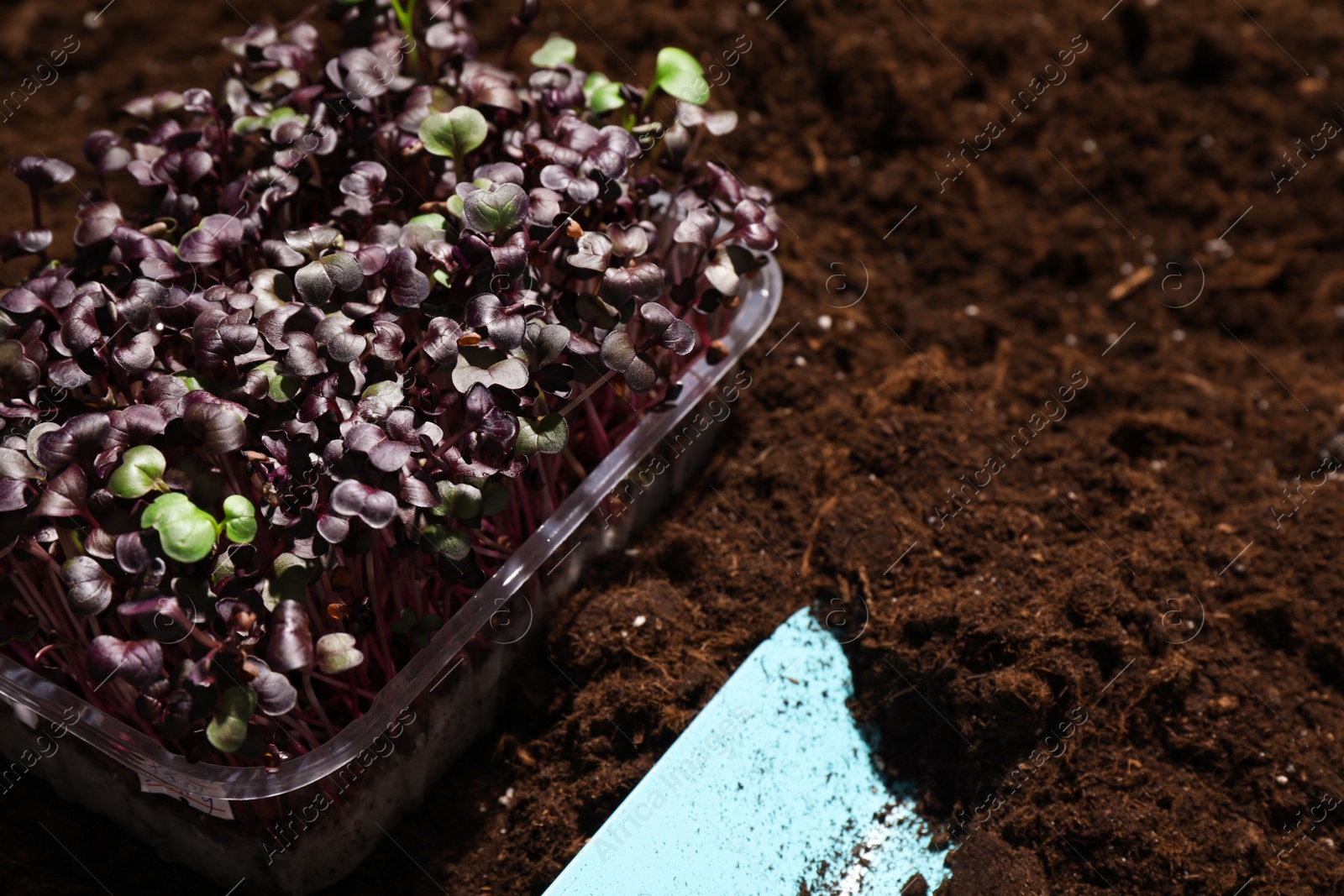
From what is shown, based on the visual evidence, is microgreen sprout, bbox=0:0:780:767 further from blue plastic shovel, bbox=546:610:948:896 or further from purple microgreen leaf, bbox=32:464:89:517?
blue plastic shovel, bbox=546:610:948:896

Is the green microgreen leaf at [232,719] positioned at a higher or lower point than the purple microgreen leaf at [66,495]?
lower

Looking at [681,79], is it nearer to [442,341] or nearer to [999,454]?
[442,341]

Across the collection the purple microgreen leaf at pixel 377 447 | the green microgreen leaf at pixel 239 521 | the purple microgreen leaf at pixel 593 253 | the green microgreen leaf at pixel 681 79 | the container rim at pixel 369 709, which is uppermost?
the green microgreen leaf at pixel 681 79

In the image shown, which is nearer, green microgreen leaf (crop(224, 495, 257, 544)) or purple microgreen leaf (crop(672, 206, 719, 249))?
green microgreen leaf (crop(224, 495, 257, 544))

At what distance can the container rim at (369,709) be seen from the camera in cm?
138

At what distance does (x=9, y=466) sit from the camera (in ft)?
4.47

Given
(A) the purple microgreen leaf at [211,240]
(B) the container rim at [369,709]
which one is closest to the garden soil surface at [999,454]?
(B) the container rim at [369,709]

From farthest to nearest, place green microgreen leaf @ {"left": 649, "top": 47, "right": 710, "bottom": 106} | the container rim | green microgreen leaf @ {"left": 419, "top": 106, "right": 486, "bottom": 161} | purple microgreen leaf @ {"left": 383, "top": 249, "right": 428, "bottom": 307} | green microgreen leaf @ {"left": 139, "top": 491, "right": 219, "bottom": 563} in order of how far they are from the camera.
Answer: green microgreen leaf @ {"left": 649, "top": 47, "right": 710, "bottom": 106}, green microgreen leaf @ {"left": 419, "top": 106, "right": 486, "bottom": 161}, purple microgreen leaf @ {"left": 383, "top": 249, "right": 428, "bottom": 307}, the container rim, green microgreen leaf @ {"left": 139, "top": 491, "right": 219, "bottom": 563}

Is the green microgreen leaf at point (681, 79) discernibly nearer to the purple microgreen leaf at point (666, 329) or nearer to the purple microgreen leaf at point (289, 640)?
the purple microgreen leaf at point (666, 329)

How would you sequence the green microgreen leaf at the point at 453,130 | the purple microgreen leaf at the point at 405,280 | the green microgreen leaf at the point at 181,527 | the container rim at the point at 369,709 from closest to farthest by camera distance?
the green microgreen leaf at the point at 181,527, the container rim at the point at 369,709, the purple microgreen leaf at the point at 405,280, the green microgreen leaf at the point at 453,130

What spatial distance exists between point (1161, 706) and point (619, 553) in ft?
2.77

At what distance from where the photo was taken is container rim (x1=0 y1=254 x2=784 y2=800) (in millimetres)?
1382

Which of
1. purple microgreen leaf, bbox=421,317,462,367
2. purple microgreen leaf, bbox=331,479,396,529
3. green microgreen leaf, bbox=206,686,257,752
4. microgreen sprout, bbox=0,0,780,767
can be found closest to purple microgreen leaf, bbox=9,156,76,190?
microgreen sprout, bbox=0,0,780,767

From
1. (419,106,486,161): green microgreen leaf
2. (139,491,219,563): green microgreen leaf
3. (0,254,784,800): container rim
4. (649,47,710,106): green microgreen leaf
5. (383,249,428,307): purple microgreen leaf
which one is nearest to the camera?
(139,491,219,563): green microgreen leaf
